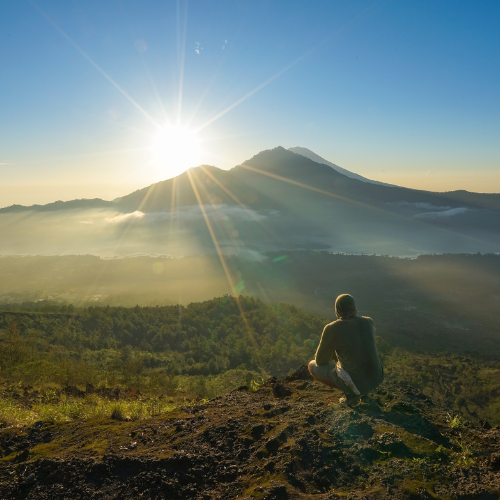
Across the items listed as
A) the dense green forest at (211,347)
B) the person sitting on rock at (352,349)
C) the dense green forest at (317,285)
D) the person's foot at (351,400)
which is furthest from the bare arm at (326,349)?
the dense green forest at (317,285)

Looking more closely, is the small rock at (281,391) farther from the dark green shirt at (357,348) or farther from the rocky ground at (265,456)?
the dark green shirt at (357,348)

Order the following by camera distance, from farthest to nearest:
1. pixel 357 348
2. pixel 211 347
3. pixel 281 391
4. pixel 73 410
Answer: pixel 211 347 < pixel 73 410 < pixel 281 391 < pixel 357 348

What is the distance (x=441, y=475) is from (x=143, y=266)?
154982mm

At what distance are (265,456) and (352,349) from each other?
149 centimetres

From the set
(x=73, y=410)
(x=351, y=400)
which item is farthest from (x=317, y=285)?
(x=351, y=400)

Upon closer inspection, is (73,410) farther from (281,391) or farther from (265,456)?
(265,456)

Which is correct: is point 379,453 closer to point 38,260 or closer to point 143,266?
point 143,266

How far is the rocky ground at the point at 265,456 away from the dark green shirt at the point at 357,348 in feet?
1.35

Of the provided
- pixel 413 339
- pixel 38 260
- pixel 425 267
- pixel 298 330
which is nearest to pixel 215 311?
pixel 298 330

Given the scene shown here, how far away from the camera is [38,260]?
15688cm

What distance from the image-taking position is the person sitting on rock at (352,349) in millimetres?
3906

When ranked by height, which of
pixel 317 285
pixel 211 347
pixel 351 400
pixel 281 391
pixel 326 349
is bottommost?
pixel 317 285

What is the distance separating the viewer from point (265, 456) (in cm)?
317

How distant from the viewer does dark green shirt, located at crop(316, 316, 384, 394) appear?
3.91m
